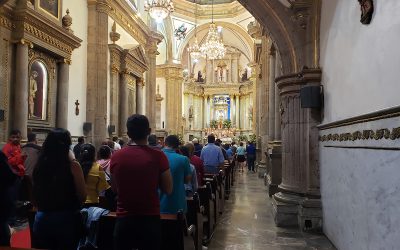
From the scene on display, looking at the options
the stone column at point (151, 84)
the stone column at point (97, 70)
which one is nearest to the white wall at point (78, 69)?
the stone column at point (97, 70)

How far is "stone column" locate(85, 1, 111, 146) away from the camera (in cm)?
1265

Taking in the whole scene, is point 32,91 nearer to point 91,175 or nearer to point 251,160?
A: point 91,175

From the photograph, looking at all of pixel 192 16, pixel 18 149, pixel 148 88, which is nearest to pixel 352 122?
pixel 18 149

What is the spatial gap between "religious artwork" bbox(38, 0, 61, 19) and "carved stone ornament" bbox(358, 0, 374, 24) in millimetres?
8632

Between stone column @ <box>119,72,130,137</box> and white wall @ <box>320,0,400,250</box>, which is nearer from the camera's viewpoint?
white wall @ <box>320,0,400,250</box>

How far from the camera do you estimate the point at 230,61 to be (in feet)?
107

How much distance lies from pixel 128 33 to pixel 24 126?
8397 millimetres

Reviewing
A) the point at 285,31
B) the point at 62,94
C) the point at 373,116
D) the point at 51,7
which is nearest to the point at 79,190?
the point at 373,116

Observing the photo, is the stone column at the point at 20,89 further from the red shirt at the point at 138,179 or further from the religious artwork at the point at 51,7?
the red shirt at the point at 138,179

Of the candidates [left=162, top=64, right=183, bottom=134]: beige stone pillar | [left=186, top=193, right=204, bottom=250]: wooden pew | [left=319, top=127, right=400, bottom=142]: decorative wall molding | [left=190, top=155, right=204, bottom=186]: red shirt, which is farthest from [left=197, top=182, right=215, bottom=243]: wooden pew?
[left=162, top=64, right=183, bottom=134]: beige stone pillar

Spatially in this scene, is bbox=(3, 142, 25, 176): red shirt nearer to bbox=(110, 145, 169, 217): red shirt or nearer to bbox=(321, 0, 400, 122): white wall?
bbox=(110, 145, 169, 217): red shirt

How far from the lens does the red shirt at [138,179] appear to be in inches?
105

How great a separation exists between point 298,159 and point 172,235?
3.55m

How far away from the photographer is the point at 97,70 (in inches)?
502
